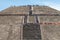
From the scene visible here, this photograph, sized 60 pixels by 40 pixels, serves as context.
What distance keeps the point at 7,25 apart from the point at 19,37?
72 cm

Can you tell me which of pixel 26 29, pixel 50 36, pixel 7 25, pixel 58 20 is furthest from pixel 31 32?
pixel 58 20

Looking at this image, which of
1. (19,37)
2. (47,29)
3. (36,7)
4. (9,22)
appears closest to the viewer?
(19,37)

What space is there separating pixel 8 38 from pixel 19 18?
104 centimetres

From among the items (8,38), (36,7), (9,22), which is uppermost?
(36,7)

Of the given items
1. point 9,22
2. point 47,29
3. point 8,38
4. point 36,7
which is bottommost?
point 8,38

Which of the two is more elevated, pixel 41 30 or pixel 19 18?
pixel 19 18

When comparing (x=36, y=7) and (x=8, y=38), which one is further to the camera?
(x=36, y=7)

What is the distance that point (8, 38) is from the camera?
13.1ft

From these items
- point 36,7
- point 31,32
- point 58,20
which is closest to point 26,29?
point 31,32

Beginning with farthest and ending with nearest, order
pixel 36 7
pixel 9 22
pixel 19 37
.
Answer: pixel 36 7 < pixel 9 22 < pixel 19 37

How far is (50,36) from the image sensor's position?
407 centimetres

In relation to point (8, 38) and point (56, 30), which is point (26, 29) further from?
point (56, 30)

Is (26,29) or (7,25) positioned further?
(7,25)

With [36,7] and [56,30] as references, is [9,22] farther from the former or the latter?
[36,7]
